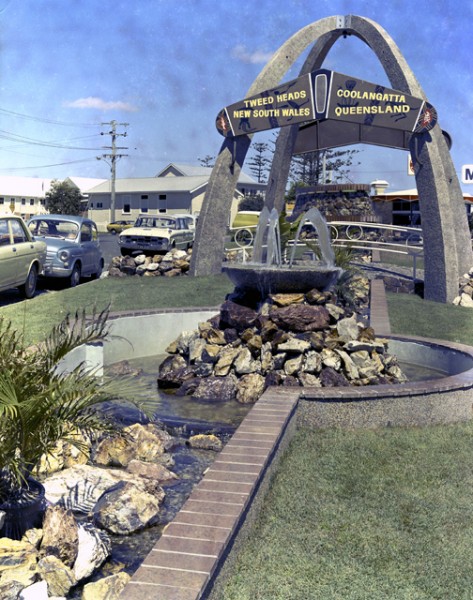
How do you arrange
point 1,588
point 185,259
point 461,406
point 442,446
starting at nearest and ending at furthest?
point 1,588 < point 442,446 < point 461,406 < point 185,259

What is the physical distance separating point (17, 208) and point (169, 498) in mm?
84237

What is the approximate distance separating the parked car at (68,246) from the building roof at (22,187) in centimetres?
6692

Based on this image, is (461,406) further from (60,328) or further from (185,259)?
(185,259)

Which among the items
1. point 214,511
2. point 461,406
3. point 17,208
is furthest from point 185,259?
point 17,208

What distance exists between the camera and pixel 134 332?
11.9 m

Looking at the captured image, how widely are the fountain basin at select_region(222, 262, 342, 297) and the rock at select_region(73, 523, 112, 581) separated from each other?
5.89 meters

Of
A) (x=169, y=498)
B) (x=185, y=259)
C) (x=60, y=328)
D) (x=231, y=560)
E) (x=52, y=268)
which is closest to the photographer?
(x=231, y=560)

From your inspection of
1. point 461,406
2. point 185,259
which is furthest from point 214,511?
point 185,259

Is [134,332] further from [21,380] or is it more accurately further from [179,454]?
[21,380]

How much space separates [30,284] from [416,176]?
9.56 metres

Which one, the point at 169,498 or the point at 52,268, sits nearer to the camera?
the point at 169,498

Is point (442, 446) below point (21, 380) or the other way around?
below

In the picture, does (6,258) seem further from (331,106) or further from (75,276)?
(331,106)

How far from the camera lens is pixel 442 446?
21.7 feet
